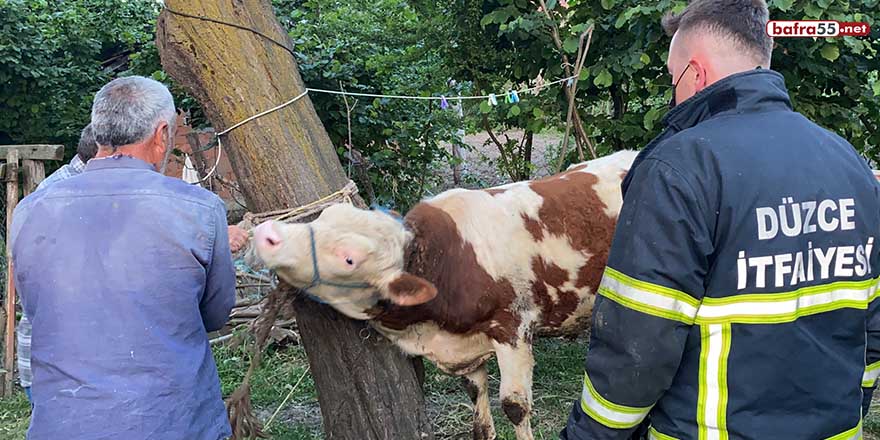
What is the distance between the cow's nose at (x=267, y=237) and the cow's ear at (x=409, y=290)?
590 millimetres

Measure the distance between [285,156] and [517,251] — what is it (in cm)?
138

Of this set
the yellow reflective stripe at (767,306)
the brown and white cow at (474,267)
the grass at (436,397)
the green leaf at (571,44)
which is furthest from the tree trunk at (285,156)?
the green leaf at (571,44)

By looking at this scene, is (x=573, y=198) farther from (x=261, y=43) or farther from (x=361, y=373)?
(x=261, y=43)

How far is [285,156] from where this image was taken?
347 centimetres

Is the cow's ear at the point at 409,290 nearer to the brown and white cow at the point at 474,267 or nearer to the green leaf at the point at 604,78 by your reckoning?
the brown and white cow at the point at 474,267

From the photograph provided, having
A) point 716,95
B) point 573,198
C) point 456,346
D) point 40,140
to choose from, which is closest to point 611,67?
point 573,198

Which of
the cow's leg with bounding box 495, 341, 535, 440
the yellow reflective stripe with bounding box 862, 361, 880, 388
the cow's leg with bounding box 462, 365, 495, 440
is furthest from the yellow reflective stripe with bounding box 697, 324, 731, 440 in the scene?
the cow's leg with bounding box 462, 365, 495, 440

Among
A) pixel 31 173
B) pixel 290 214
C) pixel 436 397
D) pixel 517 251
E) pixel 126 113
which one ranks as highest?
pixel 126 113

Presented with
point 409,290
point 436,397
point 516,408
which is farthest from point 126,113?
point 436,397

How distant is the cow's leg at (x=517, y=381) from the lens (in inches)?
156

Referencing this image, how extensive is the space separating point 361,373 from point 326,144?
45.1 inches

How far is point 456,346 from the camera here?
13.2 ft

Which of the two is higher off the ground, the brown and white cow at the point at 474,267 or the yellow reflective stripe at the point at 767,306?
the yellow reflective stripe at the point at 767,306

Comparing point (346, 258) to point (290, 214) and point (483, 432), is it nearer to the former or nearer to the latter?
point (290, 214)
